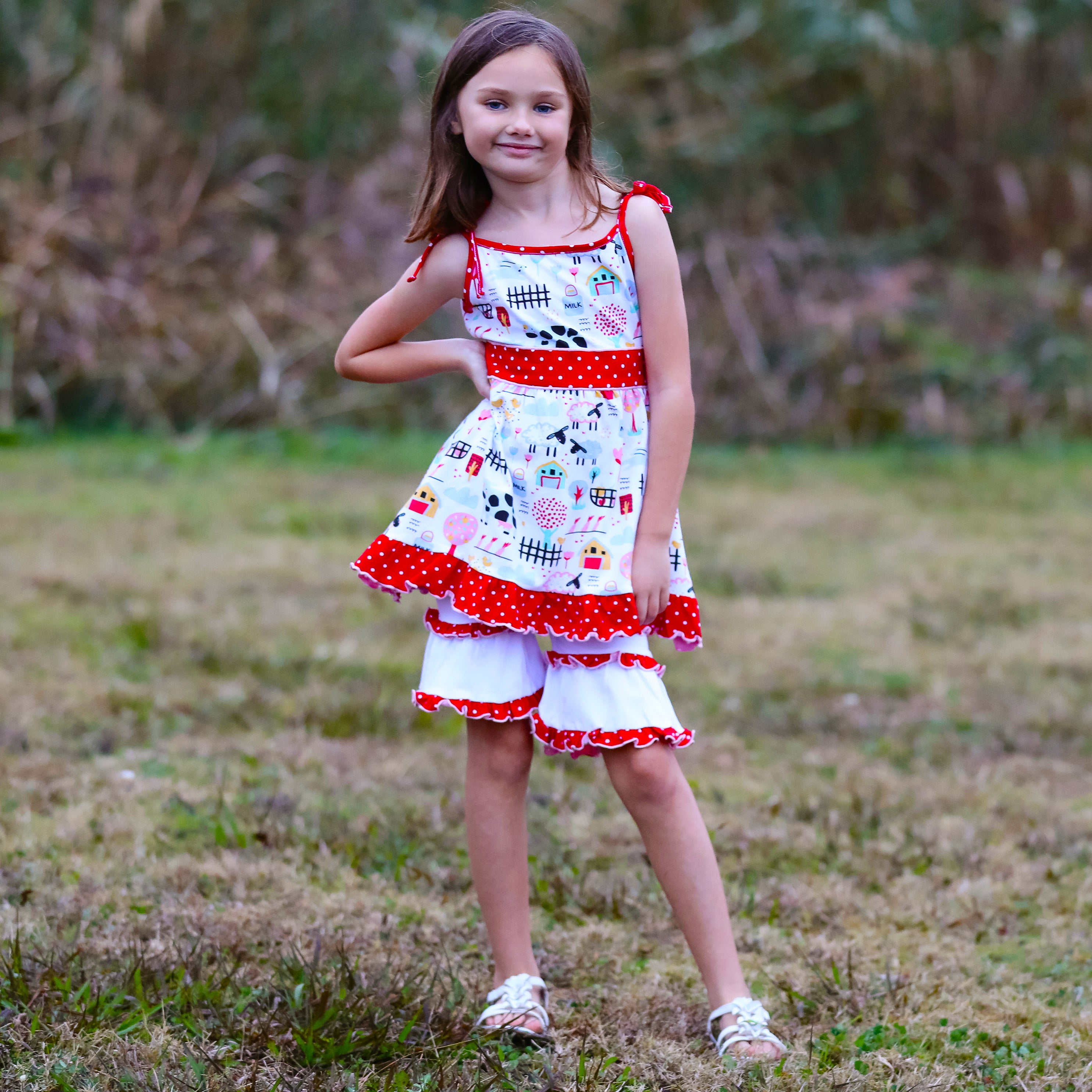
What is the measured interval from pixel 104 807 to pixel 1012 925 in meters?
1.96

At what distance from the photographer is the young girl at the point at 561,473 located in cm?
232

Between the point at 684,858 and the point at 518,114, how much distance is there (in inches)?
46.7

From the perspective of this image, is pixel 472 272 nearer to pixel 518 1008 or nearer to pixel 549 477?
pixel 549 477

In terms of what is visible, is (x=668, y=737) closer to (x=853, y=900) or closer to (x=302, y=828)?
(x=853, y=900)

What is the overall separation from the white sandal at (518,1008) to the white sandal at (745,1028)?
0.91ft

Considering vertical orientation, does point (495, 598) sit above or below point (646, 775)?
above

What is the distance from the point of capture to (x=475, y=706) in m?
2.37

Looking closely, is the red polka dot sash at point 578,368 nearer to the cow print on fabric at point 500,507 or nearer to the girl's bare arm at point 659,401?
the girl's bare arm at point 659,401

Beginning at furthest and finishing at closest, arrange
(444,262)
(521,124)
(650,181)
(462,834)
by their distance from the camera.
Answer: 1. (650,181)
2. (462,834)
3. (444,262)
4. (521,124)

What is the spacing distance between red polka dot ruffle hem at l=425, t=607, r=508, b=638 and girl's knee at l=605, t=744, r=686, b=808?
26 centimetres

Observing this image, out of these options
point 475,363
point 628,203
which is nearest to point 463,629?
point 475,363

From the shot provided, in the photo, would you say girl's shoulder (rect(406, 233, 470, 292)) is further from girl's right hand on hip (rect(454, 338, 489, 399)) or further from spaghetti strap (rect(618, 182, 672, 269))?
spaghetti strap (rect(618, 182, 672, 269))

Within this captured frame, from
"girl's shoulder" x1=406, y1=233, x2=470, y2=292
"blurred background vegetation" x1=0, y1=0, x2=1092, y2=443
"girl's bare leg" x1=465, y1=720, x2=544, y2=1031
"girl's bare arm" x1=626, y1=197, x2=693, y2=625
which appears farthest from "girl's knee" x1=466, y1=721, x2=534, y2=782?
"blurred background vegetation" x1=0, y1=0, x2=1092, y2=443

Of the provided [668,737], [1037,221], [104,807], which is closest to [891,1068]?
[668,737]
